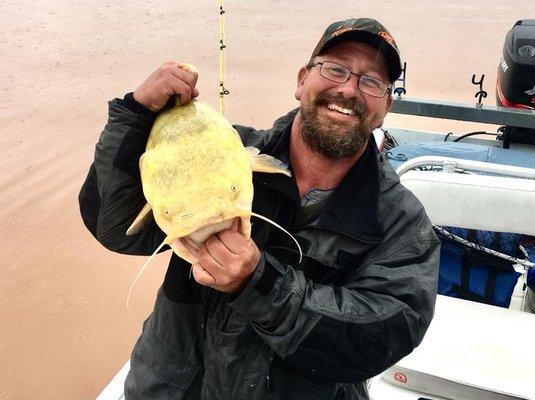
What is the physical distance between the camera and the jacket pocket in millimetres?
2131

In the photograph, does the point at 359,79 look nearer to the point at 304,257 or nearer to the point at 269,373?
the point at 304,257

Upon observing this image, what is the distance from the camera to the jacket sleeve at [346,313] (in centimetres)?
171

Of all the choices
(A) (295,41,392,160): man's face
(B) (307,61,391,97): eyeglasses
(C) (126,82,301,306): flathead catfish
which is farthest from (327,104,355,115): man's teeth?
(C) (126,82,301,306): flathead catfish

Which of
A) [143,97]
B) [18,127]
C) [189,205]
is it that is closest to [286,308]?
[189,205]

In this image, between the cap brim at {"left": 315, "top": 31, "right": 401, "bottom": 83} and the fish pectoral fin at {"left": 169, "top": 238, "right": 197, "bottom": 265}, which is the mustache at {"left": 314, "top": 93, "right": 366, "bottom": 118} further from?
the fish pectoral fin at {"left": 169, "top": 238, "right": 197, "bottom": 265}

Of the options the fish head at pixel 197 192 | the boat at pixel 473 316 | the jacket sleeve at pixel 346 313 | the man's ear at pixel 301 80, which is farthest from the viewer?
the boat at pixel 473 316

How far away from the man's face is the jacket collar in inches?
3.4

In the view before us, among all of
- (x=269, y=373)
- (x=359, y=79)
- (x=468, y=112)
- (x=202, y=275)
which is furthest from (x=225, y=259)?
(x=468, y=112)

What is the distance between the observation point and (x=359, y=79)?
2219 millimetres

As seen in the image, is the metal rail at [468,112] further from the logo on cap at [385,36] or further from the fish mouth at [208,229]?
the fish mouth at [208,229]

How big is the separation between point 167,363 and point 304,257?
28.2 inches

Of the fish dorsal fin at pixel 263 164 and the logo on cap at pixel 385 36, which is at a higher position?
the logo on cap at pixel 385 36

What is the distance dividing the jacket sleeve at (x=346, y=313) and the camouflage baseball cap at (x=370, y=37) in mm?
782

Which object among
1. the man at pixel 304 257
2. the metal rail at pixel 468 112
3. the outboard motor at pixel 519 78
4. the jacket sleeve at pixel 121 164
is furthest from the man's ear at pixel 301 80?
the outboard motor at pixel 519 78
